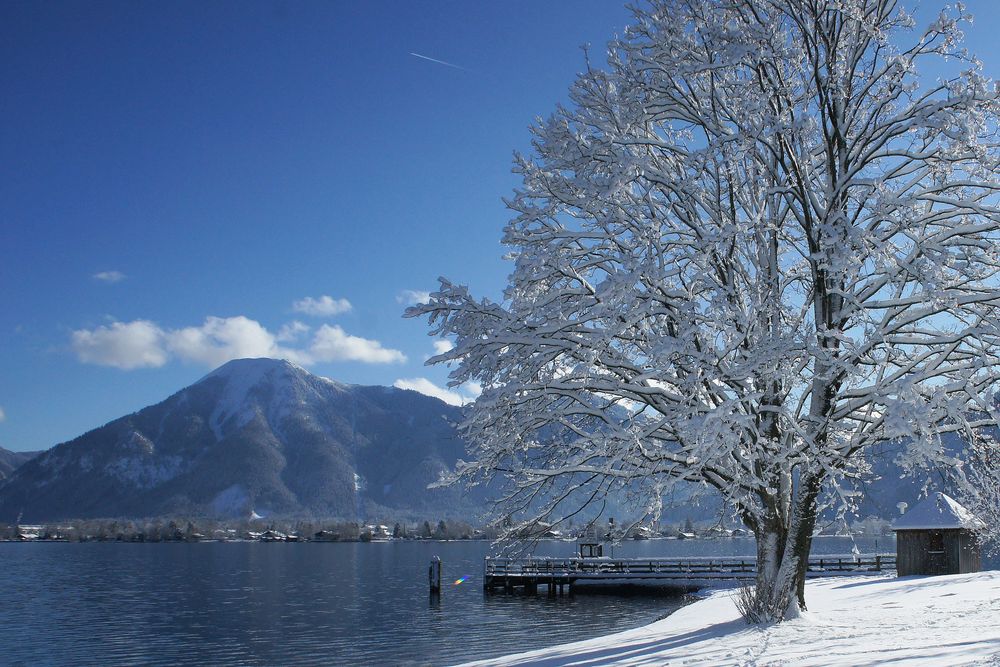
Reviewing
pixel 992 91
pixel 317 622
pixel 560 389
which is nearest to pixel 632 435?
pixel 560 389

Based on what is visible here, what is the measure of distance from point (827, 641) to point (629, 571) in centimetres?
4213

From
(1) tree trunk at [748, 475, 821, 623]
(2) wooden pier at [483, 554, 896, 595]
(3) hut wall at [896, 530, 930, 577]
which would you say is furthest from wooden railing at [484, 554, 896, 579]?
Answer: (1) tree trunk at [748, 475, 821, 623]

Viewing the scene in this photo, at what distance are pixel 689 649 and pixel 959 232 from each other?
25.1ft

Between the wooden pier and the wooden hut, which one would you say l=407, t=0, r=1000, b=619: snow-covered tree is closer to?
the wooden hut

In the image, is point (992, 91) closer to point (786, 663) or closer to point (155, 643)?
point (786, 663)

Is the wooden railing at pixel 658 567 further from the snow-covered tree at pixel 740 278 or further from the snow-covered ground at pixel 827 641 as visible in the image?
the snow-covered tree at pixel 740 278

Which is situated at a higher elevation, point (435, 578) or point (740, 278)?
point (740, 278)

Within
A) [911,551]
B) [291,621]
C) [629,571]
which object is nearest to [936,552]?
[911,551]

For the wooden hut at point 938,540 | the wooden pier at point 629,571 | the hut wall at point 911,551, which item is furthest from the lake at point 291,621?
the wooden hut at point 938,540

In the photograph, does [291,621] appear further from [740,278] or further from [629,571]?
[740,278]

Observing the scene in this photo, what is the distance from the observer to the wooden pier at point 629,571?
4647 centimetres

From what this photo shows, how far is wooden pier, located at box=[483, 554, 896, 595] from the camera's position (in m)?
46.5

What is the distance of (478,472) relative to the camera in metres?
13.8

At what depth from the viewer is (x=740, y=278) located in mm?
13695
